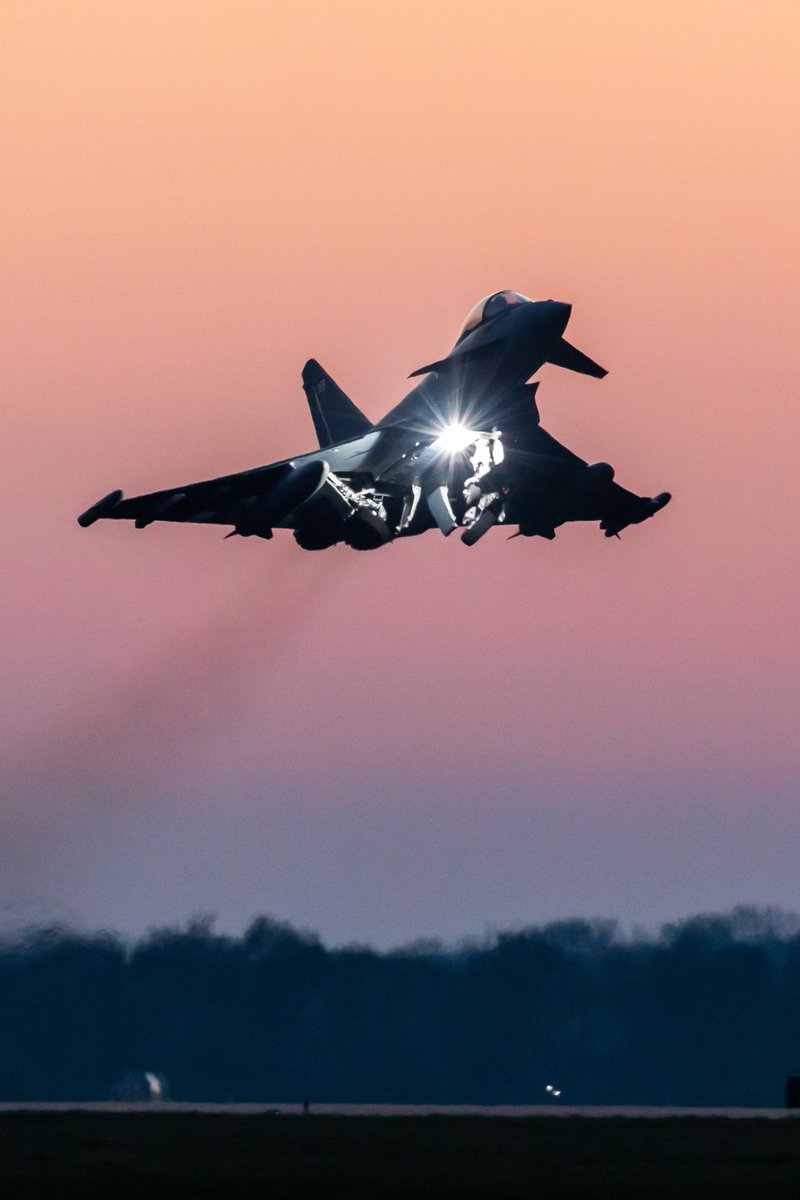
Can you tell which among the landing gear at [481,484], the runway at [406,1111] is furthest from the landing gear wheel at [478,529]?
the runway at [406,1111]

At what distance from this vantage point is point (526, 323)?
3931cm

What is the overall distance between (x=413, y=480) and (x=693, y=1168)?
15.7 meters

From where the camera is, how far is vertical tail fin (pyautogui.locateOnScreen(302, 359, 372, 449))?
4856 centimetres

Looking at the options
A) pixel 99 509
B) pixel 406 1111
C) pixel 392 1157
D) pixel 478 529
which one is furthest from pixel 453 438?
→ pixel 392 1157

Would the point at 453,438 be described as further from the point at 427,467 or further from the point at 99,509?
the point at 99,509

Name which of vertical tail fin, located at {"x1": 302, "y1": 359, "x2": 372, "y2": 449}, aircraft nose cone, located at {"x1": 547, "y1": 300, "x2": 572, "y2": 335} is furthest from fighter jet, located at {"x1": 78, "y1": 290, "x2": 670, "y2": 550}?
vertical tail fin, located at {"x1": 302, "y1": 359, "x2": 372, "y2": 449}

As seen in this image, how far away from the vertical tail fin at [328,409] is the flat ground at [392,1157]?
18.0 metres

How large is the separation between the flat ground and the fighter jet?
11.4m

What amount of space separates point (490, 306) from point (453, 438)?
2809 millimetres

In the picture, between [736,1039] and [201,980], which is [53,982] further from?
[736,1039]

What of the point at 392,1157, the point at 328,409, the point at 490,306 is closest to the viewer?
the point at 392,1157

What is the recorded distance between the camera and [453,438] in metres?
40.5

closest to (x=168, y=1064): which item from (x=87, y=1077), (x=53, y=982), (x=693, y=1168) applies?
(x=87, y=1077)

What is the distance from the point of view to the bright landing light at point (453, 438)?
40469 mm
